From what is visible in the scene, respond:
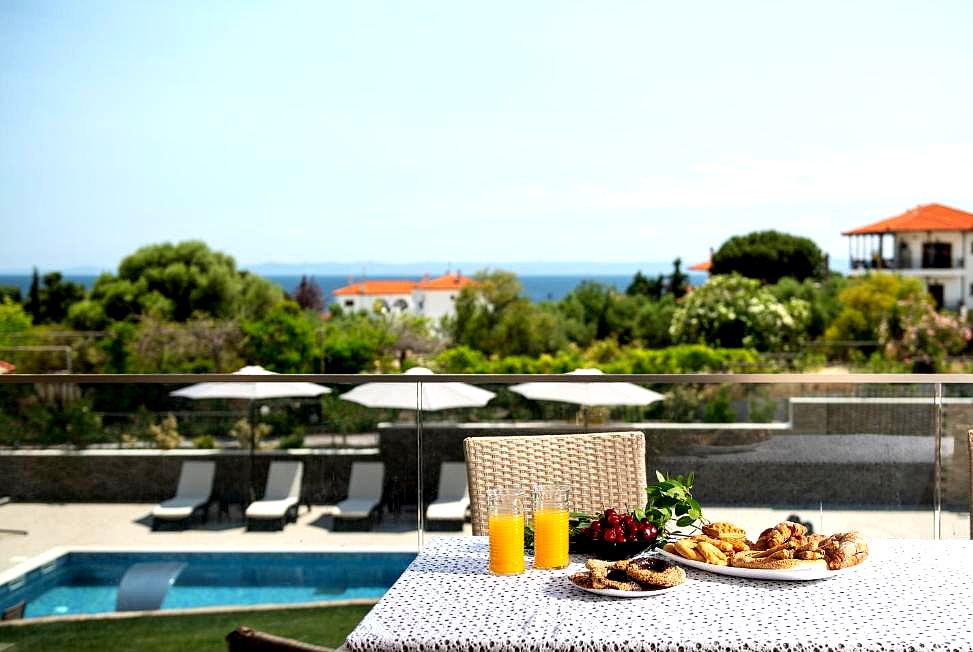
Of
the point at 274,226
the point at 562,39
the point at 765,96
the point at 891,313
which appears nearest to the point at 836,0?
the point at 765,96

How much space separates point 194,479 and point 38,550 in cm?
64

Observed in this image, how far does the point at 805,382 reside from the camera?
3.85 metres

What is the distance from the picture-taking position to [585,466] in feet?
7.92

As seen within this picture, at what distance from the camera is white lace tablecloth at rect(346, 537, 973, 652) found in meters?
1.43

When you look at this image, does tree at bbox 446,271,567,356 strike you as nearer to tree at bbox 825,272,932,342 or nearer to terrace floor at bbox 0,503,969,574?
tree at bbox 825,272,932,342

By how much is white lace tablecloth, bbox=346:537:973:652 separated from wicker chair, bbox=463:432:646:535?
1.96 ft

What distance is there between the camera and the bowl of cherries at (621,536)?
1.79 meters

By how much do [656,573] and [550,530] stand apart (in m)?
Answer: 0.22

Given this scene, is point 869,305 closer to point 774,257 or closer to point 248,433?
point 774,257

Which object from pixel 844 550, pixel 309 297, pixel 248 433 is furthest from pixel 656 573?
pixel 309 297

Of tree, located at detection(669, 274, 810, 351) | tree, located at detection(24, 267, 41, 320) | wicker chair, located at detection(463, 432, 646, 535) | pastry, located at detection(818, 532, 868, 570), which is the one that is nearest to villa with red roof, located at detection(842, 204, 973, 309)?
tree, located at detection(669, 274, 810, 351)

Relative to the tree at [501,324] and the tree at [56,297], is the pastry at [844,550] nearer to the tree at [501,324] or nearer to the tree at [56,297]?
→ the tree at [501,324]

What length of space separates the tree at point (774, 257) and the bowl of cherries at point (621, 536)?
4103 cm

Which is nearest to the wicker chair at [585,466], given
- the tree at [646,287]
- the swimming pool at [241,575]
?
the swimming pool at [241,575]
